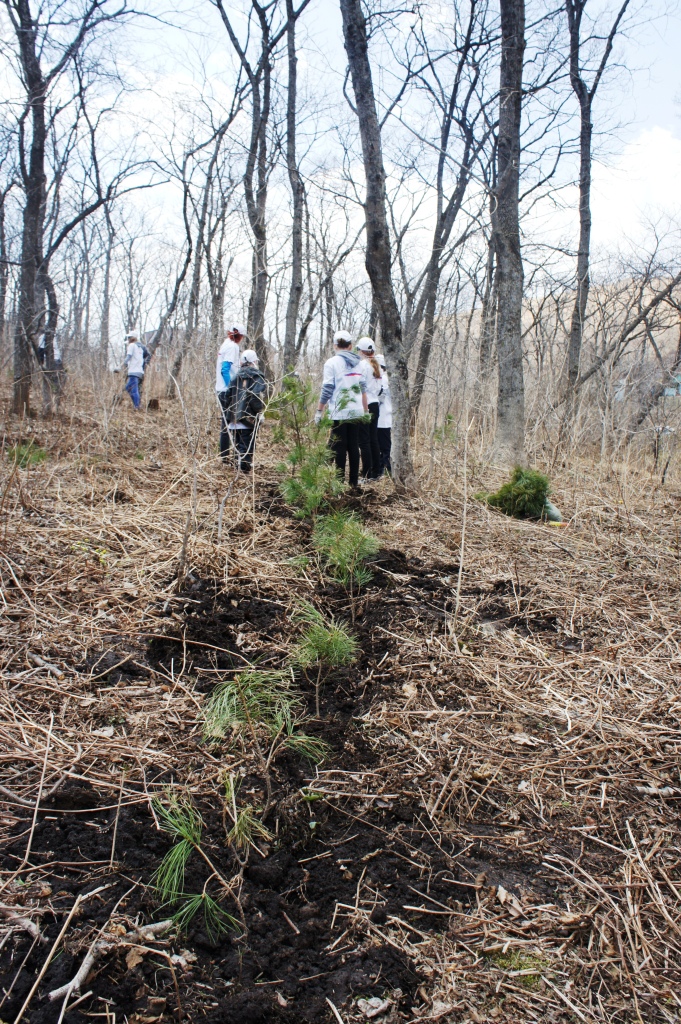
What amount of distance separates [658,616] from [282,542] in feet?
8.13

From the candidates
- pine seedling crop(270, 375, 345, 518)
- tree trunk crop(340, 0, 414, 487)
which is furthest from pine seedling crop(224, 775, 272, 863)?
tree trunk crop(340, 0, 414, 487)

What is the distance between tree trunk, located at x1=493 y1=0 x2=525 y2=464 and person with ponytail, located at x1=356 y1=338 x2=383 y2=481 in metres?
2.10

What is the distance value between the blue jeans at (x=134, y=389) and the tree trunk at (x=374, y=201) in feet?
25.4

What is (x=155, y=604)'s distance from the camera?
336 centimetres

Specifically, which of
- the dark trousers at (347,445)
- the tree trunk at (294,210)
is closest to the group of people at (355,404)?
the dark trousers at (347,445)

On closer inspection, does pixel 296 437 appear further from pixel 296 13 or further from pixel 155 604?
pixel 296 13

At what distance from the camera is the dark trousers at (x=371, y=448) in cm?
667

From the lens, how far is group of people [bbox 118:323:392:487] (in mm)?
5918

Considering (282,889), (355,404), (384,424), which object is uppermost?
(355,404)

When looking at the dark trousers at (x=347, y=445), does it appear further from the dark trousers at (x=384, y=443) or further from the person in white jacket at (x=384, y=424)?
the dark trousers at (x=384, y=443)

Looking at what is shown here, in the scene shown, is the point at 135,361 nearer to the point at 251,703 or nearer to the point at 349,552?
the point at 349,552

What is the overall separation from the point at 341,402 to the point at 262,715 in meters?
3.36

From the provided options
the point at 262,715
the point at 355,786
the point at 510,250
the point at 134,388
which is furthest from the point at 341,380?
the point at 134,388

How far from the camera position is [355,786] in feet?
7.07
